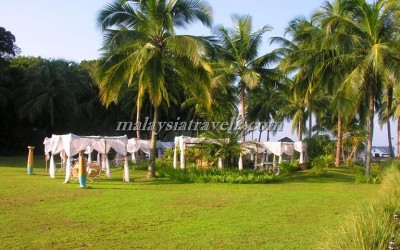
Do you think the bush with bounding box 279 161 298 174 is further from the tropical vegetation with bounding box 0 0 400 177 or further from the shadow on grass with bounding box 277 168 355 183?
the tropical vegetation with bounding box 0 0 400 177

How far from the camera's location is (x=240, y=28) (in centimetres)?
2500

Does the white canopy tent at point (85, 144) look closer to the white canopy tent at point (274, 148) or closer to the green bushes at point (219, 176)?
the green bushes at point (219, 176)

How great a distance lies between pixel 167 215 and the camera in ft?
32.0

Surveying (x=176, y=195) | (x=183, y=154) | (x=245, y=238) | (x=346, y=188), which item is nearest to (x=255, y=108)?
(x=183, y=154)

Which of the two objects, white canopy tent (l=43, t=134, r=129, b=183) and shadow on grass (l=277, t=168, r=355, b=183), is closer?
white canopy tent (l=43, t=134, r=129, b=183)

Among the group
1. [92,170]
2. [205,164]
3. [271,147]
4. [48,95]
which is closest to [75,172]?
[92,170]

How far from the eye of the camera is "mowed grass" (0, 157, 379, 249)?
23.6ft

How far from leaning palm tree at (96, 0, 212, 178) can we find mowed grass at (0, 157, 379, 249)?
4.15 metres

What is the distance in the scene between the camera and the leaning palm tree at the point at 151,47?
56.8 ft

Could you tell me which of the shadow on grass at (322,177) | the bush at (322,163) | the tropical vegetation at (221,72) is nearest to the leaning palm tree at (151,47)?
the tropical vegetation at (221,72)

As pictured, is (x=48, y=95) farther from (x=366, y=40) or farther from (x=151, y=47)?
(x=366, y=40)

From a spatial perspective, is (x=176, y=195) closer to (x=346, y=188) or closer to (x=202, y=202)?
(x=202, y=202)

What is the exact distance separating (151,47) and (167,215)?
918cm

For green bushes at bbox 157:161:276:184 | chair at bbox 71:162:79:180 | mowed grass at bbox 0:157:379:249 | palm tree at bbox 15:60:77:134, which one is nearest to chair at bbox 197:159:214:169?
green bushes at bbox 157:161:276:184
